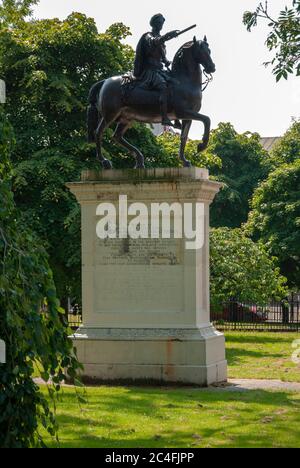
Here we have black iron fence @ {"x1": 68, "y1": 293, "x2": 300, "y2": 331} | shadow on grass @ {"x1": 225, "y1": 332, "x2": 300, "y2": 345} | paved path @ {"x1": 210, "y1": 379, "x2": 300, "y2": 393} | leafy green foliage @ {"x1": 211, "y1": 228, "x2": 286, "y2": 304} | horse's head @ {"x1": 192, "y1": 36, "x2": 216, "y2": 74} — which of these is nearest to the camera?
paved path @ {"x1": 210, "y1": 379, "x2": 300, "y2": 393}

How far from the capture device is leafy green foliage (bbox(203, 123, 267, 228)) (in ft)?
189

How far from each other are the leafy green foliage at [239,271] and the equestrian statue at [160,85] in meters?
14.9

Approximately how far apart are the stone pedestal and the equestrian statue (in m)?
0.70

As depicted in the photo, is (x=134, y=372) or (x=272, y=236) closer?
(x=134, y=372)

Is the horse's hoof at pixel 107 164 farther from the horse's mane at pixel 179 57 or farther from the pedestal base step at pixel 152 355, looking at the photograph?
the pedestal base step at pixel 152 355

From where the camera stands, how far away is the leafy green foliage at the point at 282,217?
4516 cm

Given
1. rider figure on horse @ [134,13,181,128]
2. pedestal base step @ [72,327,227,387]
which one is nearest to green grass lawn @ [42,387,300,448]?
pedestal base step @ [72,327,227,387]

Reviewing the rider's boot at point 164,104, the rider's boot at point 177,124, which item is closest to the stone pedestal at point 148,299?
the rider's boot at point 164,104

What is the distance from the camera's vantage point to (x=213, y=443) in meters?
10.8

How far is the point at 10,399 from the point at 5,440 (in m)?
0.37

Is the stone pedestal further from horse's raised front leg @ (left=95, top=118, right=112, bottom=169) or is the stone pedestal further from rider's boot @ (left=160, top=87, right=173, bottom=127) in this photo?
rider's boot @ (left=160, top=87, right=173, bottom=127)

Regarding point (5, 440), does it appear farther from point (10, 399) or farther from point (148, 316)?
point (148, 316)

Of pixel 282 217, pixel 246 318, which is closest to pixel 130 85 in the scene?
pixel 246 318
